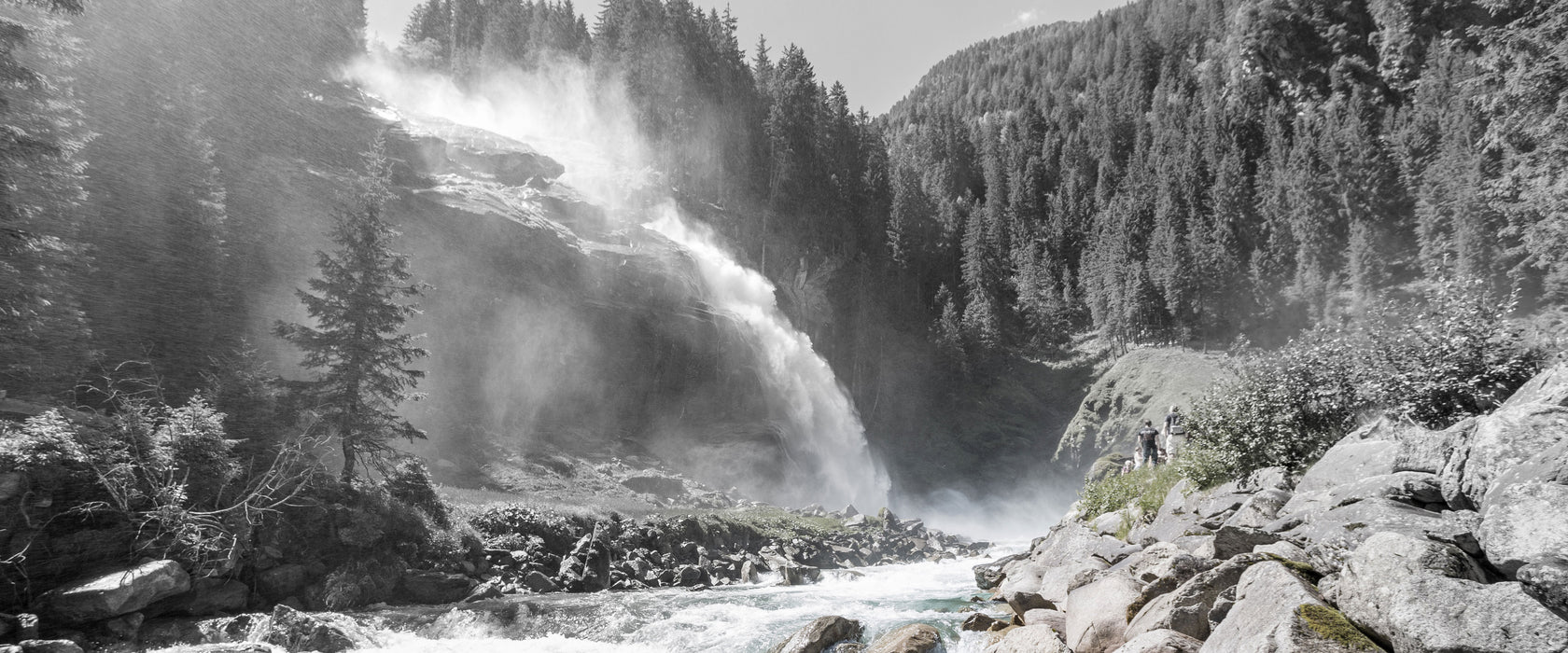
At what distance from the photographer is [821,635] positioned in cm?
951

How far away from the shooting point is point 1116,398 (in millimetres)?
51844

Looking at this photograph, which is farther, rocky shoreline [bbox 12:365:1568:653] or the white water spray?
the white water spray

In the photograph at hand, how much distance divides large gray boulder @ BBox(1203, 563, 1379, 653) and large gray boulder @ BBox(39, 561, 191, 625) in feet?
52.2

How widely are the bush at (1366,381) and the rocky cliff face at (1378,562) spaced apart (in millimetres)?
803

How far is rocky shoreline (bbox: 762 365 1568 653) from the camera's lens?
4.80 metres

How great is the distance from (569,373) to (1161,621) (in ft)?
121

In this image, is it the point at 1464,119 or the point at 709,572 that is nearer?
the point at 709,572

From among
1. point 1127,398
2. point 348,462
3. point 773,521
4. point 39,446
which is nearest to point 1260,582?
point 39,446

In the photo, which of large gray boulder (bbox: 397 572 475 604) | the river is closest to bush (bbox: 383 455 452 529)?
large gray boulder (bbox: 397 572 475 604)

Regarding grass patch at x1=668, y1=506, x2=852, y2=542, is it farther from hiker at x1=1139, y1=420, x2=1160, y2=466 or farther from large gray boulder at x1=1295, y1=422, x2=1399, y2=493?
large gray boulder at x1=1295, y1=422, x2=1399, y2=493

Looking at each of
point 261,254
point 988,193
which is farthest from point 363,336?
point 988,193

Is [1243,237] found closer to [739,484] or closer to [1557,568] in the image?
[739,484]

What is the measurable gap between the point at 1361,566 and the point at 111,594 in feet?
56.1

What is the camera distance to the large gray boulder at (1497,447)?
613 centimetres
